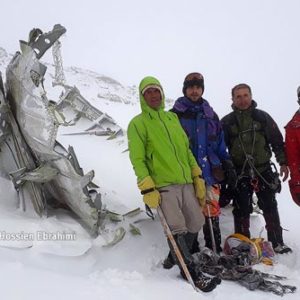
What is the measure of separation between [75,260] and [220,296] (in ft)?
5.55

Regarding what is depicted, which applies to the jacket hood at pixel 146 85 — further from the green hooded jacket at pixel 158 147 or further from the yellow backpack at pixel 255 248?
the yellow backpack at pixel 255 248

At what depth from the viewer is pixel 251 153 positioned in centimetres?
589

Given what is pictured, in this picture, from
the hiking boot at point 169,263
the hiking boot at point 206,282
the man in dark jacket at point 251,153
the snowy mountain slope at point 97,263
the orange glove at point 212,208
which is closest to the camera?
the snowy mountain slope at point 97,263

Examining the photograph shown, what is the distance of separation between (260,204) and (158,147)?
7.42 ft

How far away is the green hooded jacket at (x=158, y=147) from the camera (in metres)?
4.77

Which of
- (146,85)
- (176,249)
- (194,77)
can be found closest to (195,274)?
(176,249)

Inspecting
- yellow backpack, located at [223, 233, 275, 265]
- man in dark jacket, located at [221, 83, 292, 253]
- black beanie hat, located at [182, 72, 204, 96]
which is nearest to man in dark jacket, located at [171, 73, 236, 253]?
black beanie hat, located at [182, 72, 204, 96]

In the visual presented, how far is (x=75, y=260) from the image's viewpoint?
4.61m

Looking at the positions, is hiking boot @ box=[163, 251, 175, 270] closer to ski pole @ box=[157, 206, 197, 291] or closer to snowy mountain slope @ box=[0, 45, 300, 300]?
snowy mountain slope @ box=[0, 45, 300, 300]

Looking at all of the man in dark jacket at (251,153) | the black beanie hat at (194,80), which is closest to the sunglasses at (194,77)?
the black beanie hat at (194,80)

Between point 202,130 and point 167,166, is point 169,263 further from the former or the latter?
point 202,130

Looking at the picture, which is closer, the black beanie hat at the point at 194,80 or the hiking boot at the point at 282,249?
the black beanie hat at the point at 194,80

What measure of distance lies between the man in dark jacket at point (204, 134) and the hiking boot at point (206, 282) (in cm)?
104

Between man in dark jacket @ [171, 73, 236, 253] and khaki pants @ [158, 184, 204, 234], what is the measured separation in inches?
23.2
